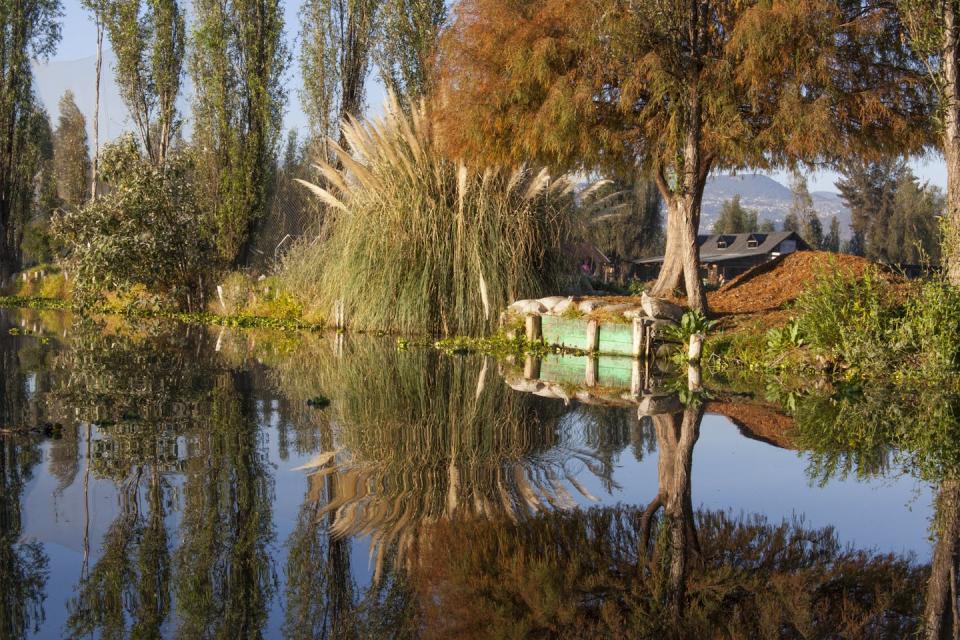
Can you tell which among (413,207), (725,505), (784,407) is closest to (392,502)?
(725,505)

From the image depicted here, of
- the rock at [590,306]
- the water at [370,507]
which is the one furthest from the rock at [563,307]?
the water at [370,507]

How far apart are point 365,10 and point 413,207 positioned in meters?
12.7

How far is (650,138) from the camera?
54.4ft

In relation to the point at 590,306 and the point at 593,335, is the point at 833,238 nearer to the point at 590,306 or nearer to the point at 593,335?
the point at 590,306

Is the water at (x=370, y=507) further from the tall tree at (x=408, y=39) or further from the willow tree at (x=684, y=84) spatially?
the tall tree at (x=408, y=39)

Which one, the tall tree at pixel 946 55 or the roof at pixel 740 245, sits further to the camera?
the roof at pixel 740 245

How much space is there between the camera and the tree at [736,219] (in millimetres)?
89688

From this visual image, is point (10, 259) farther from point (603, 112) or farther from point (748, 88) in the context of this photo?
point (748, 88)

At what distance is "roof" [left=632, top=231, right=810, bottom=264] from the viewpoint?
60.0 meters

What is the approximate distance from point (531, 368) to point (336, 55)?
19040mm

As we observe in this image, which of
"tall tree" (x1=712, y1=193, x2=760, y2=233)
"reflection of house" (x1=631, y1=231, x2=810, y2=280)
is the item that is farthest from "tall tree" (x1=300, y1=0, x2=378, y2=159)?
"tall tree" (x1=712, y1=193, x2=760, y2=233)

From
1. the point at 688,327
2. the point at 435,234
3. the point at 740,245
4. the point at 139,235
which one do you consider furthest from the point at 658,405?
the point at 740,245

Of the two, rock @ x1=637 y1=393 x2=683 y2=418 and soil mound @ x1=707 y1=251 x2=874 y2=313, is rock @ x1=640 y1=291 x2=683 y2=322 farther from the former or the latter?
rock @ x1=637 y1=393 x2=683 y2=418

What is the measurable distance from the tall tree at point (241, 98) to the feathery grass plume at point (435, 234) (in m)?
10.7
